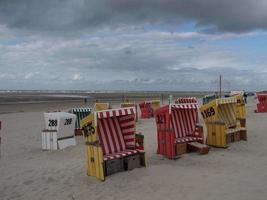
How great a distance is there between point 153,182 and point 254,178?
2299mm

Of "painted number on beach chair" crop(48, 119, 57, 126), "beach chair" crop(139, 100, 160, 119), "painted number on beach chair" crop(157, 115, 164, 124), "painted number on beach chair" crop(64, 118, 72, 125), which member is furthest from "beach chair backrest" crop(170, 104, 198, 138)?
"beach chair" crop(139, 100, 160, 119)

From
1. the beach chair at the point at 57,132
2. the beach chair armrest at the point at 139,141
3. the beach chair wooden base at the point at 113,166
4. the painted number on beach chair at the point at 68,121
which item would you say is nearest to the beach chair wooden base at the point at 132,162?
the beach chair wooden base at the point at 113,166

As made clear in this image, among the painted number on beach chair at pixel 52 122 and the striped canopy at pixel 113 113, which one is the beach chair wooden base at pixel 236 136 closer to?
the striped canopy at pixel 113 113

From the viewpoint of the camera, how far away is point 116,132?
37.7 ft

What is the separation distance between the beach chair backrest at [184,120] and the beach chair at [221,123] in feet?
1.99

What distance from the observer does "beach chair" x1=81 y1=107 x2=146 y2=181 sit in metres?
10.1

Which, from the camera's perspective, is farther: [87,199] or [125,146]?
[125,146]

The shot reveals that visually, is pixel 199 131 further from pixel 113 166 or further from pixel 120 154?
pixel 113 166

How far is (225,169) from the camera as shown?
10.4m

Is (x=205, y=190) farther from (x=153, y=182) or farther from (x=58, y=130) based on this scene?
(x=58, y=130)

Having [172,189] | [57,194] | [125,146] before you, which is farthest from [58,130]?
[172,189]

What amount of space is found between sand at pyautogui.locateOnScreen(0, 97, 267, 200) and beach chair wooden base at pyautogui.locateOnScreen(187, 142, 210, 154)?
7.7 inches

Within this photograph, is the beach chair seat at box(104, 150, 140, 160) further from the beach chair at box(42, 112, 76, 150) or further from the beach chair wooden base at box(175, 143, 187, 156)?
the beach chair at box(42, 112, 76, 150)

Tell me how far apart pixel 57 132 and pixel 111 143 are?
4.26 m
